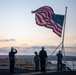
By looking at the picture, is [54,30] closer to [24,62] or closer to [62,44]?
[62,44]

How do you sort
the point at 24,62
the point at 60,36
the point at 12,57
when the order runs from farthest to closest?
the point at 24,62, the point at 60,36, the point at 12,57

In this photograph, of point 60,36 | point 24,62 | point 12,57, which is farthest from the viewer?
point 24,62

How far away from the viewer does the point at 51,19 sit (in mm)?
33344

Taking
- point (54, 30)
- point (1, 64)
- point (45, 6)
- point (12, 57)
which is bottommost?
point (1, 64)

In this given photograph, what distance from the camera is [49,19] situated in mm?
33281

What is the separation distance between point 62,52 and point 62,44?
2.55 ft

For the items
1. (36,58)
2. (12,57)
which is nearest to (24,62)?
(36,58)

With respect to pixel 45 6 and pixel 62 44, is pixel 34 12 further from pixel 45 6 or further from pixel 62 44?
pixel 62 44

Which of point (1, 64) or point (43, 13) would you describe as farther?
point (1, 64)

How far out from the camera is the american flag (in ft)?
107

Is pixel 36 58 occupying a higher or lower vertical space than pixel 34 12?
lower

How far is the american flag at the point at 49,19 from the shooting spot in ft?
107

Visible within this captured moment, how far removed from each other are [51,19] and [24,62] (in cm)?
1346

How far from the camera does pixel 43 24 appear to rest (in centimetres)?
3253
